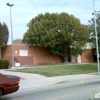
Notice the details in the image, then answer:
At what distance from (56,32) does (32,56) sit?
18.4ft

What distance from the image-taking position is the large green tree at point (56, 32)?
→ 35.6 m

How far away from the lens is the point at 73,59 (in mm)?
42062

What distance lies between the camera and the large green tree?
35.6 m

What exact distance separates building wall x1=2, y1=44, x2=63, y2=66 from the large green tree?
1.29m

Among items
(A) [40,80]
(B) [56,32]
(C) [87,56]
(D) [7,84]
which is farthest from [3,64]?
(D) [7,84]

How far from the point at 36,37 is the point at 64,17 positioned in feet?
18.5

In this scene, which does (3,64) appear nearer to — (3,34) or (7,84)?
(3,34)

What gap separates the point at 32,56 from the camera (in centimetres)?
3734

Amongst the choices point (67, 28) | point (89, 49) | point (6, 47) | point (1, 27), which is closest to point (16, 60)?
point (6, 47)

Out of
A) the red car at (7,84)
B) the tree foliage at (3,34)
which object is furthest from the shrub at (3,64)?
the red car at (7,84)

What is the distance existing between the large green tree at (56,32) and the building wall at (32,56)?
1.29 meters

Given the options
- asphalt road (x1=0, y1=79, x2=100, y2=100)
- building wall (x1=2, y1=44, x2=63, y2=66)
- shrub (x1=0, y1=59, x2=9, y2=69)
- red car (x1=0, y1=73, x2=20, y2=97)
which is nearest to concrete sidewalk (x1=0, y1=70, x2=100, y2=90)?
asphalt road (x1=0, y1=79, x2=100, y2=100)

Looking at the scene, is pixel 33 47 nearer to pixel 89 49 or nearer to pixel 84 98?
pixel 89 49

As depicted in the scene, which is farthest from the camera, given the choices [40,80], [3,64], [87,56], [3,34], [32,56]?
[87,56]
